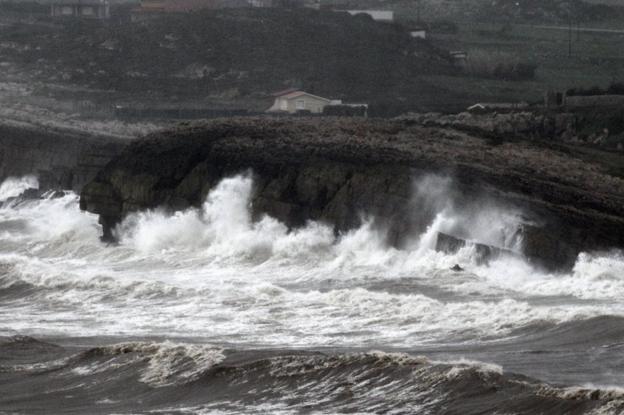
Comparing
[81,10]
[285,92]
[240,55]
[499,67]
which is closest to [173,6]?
[81,10]

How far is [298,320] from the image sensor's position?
35.5 m

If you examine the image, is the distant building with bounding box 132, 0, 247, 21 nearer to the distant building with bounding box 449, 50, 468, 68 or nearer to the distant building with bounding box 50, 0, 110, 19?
the distant building with bounding box 50, 0, 110, 19

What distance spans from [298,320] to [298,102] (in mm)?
38952

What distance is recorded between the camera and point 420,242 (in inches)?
1674

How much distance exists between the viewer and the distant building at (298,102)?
73.5 m

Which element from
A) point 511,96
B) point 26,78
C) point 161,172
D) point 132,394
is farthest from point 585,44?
point 132,394

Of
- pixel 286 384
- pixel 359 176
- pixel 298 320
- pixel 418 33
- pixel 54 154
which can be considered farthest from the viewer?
pixel 418 33

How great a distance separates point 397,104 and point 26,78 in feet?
69.7

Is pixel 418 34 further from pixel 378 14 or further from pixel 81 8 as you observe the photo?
pixel 81 8

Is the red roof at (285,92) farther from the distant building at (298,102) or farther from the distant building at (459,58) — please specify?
the distant building at (459,58)

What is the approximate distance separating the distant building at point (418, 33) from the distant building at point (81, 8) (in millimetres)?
19815

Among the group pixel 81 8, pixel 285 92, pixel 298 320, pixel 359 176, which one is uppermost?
pixel 359 176

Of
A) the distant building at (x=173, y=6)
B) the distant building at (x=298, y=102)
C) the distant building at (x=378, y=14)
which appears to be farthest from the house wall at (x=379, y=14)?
the distant building at (x=298, y=102)

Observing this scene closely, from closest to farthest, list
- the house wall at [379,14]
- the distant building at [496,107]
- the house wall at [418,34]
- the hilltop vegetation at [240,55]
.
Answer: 1. the distant building at [496,107]
2. the hilltop vegetation at [240,55]
3. the house wall at [418,34]
4. the house wall at [379,14]
